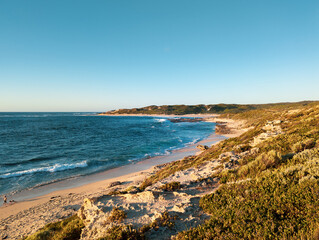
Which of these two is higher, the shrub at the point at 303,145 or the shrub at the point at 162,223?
the shrub at the point at 303,145

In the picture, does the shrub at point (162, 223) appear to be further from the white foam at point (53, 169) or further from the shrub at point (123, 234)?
the white foam at point (53, 169)

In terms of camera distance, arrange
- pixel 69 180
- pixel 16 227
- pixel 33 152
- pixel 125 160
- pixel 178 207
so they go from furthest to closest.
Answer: pixel 33 152, pixel 125 160, pixel 69 180, pixel 16 227, pixel 178 207

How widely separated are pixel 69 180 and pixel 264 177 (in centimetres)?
2074

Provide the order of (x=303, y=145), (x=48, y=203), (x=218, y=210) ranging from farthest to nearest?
(x=48, y=203)
(x=303, y=145)
(x=218, y=210)

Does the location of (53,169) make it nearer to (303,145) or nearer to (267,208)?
(267,208)

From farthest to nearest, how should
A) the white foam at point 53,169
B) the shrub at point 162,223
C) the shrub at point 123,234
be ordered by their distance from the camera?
the white foam at point 53,169
the shrub at point 162,223
the shrub at point 123,234

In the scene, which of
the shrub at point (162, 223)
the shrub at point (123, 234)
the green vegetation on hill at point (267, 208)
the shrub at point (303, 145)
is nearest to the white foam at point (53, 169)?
the shrub at point (123, 234)

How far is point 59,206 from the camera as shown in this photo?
13133mm

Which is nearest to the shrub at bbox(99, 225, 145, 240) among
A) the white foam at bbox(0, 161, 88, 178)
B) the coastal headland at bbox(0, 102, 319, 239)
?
the coastal headland at bbox(0, 102, 319, 239)

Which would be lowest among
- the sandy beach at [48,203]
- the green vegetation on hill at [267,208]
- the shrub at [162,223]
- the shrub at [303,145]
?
the sandy beach at [48,203]

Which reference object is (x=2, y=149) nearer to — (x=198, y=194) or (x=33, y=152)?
(x=33, y=152)

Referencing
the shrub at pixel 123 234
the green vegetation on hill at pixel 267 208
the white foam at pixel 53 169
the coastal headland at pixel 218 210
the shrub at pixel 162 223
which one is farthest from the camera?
the white foam at pixel 53 169

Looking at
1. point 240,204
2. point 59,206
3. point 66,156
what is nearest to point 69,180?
point 59,206

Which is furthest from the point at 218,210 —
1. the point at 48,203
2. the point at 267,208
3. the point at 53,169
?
the point at 53,169
